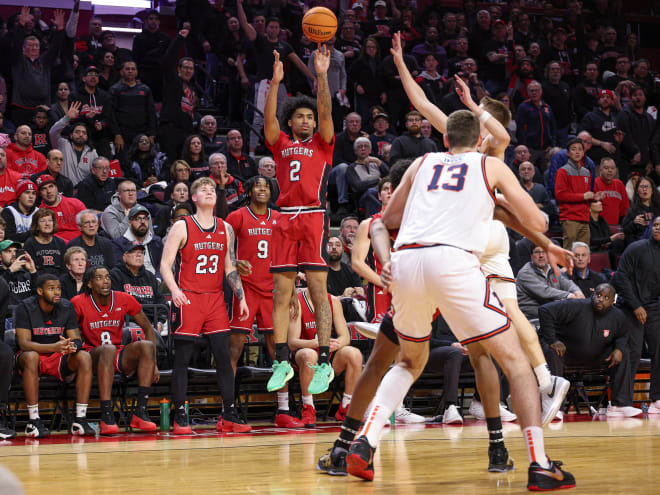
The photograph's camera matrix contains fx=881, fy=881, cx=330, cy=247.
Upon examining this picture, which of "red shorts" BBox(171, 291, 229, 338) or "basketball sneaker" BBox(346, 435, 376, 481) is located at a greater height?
"red shorts" BBox(171, 291, 229, 338)

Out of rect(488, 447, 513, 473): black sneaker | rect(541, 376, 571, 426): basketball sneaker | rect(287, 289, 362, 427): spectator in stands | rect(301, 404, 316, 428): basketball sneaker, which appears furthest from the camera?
rect(287, 289, 362, 427): spectator in stands

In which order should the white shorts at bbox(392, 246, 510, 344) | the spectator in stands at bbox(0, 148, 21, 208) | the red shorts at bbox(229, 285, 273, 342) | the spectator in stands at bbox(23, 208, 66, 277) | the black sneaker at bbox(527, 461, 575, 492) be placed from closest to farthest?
the black sneaker at bbox(527, 461, 575, 492) < the white shorts at bbox(392, 246, 510, 344) < the red shorts at bbox(229, 285, 273, 342) < the spectator in stands at bbox(23, 208, 66, 277) < the spectator in stands at bbox(0, 148, 21, 208)

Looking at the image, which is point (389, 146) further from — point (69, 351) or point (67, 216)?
point (69, 351)

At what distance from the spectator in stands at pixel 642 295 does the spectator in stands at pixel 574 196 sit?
2.07 meters

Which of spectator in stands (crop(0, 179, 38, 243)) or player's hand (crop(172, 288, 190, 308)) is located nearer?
player's hand (crop(172, 288, 190, 308))

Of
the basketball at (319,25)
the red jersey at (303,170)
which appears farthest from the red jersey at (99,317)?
the basketball at (319,25)

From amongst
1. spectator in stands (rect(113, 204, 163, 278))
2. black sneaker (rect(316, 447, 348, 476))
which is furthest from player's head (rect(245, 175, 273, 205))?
black sneaker (rect(316, 447, 348, 476))

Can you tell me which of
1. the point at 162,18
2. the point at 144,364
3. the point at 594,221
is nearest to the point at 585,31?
the point at 594,221

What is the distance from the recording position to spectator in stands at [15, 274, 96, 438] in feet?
25.7

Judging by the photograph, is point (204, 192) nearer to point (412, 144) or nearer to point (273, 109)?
point (273, 109)

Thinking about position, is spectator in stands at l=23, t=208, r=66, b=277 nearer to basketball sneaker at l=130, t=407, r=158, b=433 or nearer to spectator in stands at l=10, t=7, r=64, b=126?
basketball sneaker at l=130, t=407, r=158, b=433

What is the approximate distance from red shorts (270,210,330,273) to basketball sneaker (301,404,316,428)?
1408mm

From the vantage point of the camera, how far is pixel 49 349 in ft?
26.2

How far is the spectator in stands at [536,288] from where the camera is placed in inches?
395
